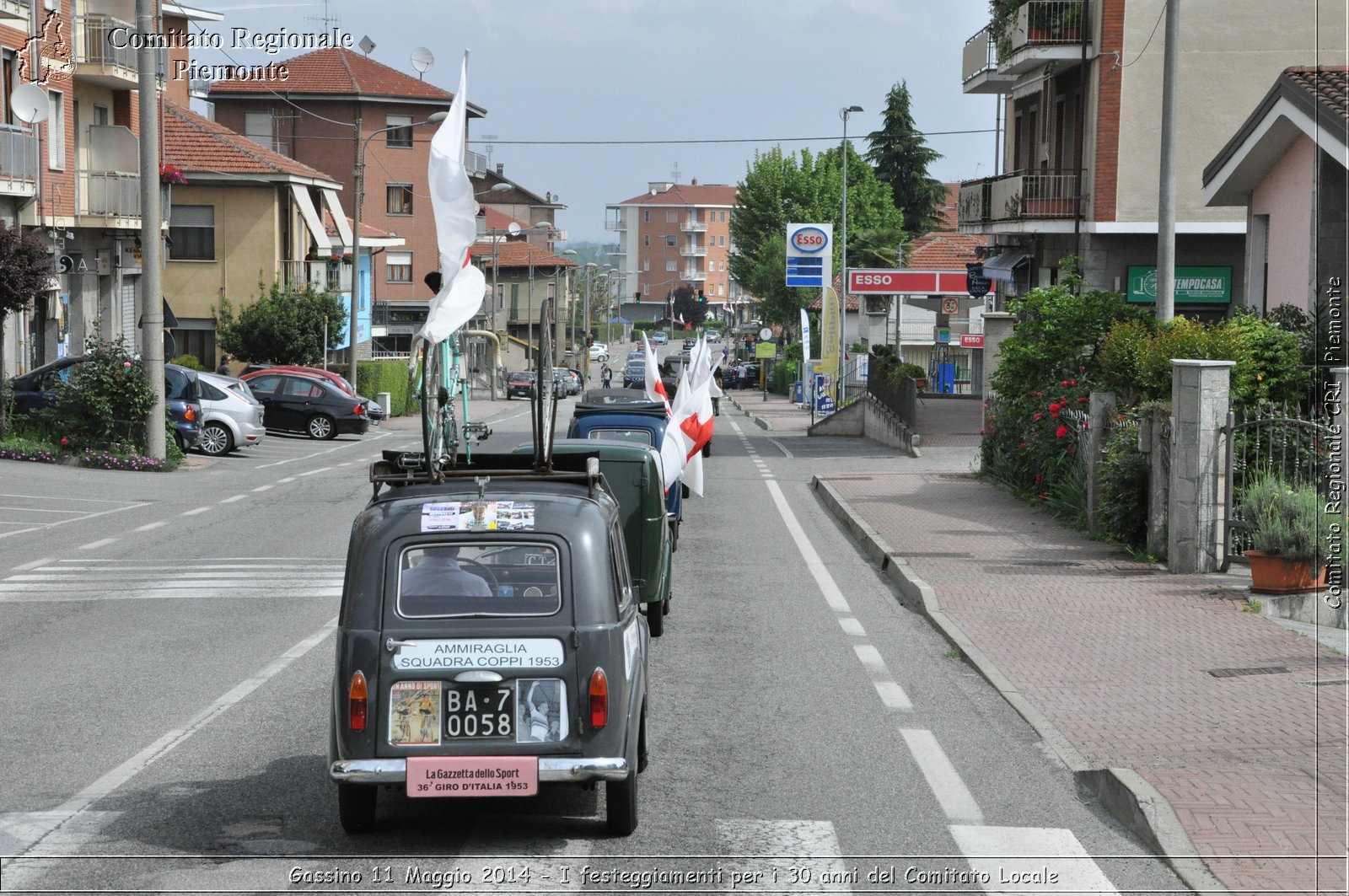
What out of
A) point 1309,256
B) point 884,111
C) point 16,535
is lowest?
point 16,535

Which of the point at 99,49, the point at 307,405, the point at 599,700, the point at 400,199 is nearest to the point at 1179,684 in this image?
the point at 599,700

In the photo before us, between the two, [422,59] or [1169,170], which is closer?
[1169,170]

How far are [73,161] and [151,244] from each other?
10640mm

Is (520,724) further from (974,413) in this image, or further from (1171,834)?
(974,413)

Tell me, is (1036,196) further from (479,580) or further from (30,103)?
(479,580)

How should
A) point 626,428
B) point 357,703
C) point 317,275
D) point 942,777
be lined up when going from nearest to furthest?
point 357,703, point 942,777, point 626,428, point 317,275

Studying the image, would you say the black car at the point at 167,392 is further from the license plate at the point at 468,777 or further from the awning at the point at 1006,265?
the license plate at the point at 468,777

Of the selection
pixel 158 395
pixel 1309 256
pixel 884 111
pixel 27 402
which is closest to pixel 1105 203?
pixel 1309 256

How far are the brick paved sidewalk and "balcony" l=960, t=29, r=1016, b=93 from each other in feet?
70.4

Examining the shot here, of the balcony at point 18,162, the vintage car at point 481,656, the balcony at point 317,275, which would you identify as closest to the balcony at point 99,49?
the balcony at point 18,162

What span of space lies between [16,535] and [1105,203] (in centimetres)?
2257

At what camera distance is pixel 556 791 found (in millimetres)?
7496

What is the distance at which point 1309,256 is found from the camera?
64.8 feet

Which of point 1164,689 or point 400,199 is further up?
point 400,199
